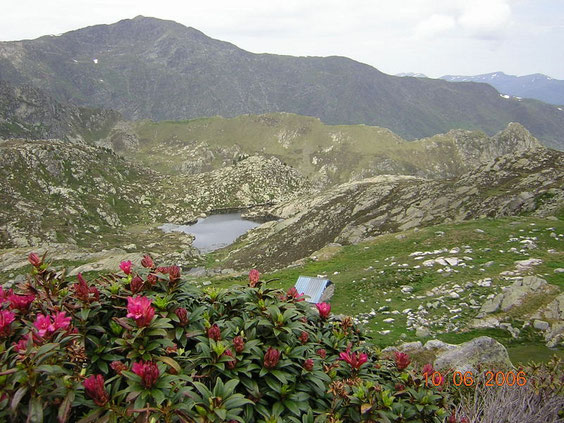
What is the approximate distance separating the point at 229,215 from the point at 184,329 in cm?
10289

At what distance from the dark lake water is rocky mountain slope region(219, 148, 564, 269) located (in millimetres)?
22757

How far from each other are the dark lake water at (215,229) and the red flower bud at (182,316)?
73.2 m

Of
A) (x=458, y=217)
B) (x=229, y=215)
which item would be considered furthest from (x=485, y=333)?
(x=229, y=215)

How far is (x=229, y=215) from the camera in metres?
107

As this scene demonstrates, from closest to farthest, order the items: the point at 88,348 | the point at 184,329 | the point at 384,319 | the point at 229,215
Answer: the point at 88,348 → the point at 184,329 → the point at 384,319 → the point at 229,215

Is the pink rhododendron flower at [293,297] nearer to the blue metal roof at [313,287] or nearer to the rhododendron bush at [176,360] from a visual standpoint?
the rhododendron bush at [176,360]

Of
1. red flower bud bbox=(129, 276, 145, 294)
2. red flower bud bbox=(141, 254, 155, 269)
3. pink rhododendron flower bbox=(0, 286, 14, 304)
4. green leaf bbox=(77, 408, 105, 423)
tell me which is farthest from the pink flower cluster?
red flower bud bbox=(141, 254, 155, 269)

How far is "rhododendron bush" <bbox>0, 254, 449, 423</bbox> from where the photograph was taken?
3963 millimetres

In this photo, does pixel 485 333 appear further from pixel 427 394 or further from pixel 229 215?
pixel 229 215

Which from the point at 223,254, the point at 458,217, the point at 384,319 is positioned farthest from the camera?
the point at 223,254

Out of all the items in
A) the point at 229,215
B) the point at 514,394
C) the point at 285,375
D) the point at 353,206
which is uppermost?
the point at 285,375

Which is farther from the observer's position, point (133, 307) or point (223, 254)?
point (223, 254)

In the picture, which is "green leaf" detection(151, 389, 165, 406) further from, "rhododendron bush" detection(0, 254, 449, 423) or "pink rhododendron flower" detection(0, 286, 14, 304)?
"pink rhododendron flower" detection(0, 286, 14, 304)

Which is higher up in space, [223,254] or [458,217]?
[458,217]
